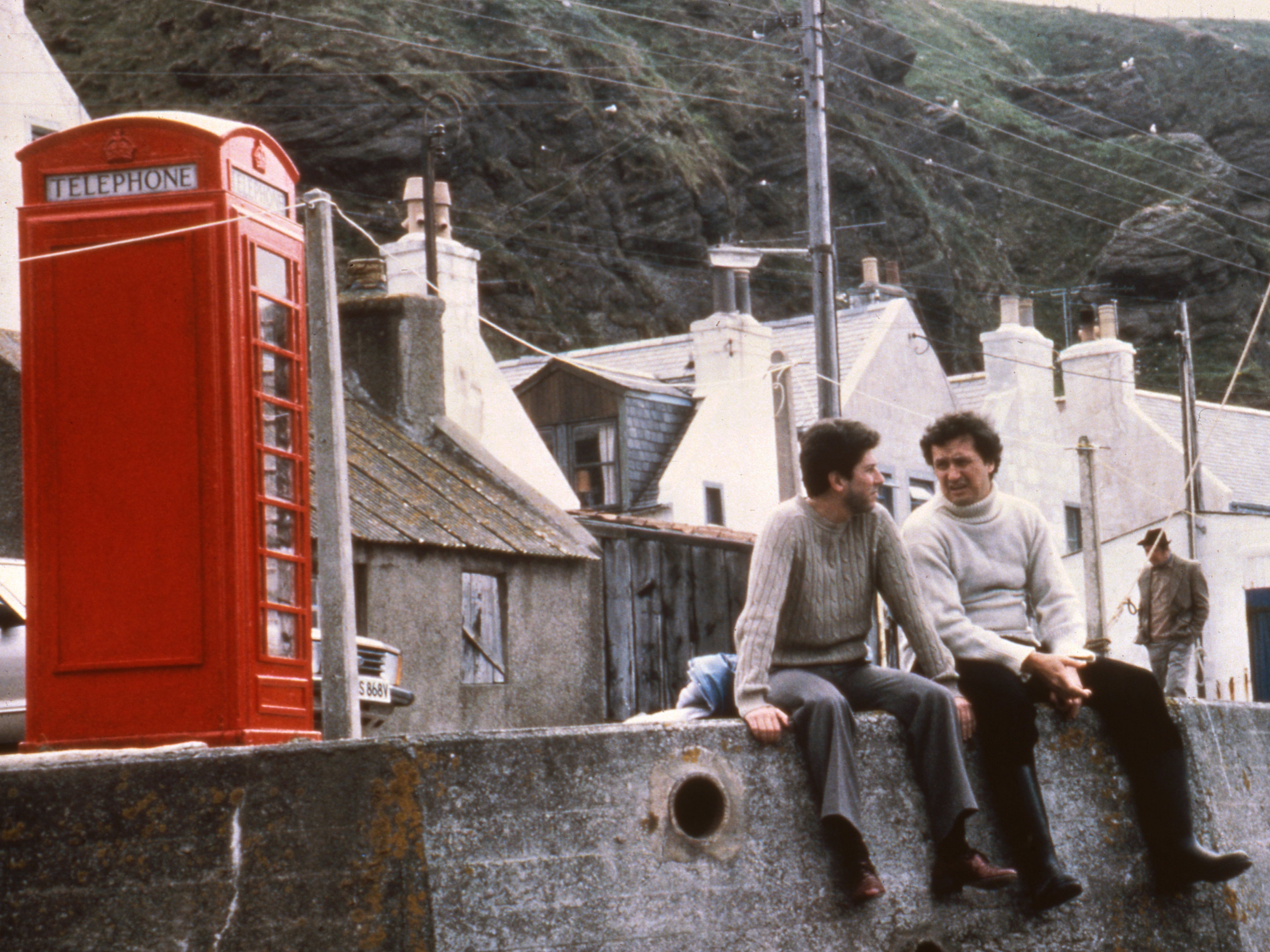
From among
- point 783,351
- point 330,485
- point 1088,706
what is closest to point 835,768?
point 1088,706

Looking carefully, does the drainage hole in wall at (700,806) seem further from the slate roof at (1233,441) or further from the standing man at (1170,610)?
the slate roof at (1233,441)

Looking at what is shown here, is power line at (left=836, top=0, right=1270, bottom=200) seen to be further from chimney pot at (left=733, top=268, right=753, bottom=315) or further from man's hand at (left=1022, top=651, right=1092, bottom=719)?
man's hand at (left=1022, top=651, right=1092, bottom=719)

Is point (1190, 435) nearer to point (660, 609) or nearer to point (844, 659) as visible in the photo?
point (660, 609)

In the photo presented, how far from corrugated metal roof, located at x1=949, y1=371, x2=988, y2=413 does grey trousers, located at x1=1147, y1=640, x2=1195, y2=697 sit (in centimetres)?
2266

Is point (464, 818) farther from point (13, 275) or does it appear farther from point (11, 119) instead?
point (11, 119)

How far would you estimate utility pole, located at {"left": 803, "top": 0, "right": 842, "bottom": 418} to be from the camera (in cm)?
2055

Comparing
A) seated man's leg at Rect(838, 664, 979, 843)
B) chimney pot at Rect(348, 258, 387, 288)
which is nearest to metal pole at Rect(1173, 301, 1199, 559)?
chimney pot at Rect(348, 258, 387, 288)

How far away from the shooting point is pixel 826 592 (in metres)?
5.61

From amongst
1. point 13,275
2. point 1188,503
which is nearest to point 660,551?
point 13,275

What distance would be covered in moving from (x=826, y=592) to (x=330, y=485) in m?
6.35

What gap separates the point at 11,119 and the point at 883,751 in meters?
17.3

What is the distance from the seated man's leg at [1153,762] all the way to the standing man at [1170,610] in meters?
11.7

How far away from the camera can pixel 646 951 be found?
489 centimetres

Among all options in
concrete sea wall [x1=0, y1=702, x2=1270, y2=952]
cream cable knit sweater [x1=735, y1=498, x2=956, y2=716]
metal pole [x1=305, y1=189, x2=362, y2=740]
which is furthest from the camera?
metal pole [x1=305, y1=189, x2=362, y2=740]
